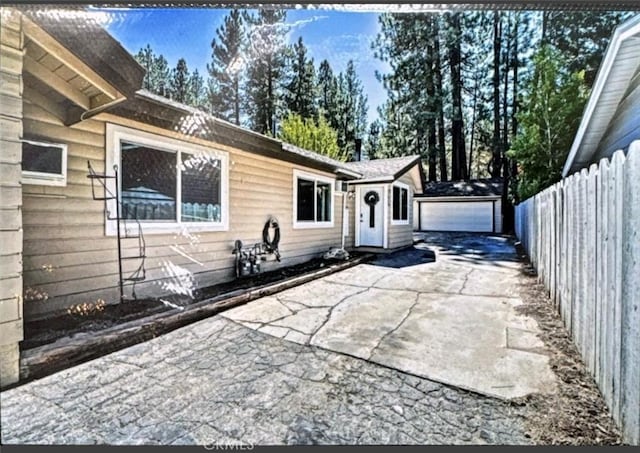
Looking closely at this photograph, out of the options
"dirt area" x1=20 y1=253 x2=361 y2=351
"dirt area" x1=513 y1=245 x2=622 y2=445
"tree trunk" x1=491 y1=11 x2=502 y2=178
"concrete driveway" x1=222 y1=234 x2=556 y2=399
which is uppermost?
"tree trunk" x1=491 y1=11 x2=502 y2=178

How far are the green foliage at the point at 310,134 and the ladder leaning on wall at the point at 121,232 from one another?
1330 mm

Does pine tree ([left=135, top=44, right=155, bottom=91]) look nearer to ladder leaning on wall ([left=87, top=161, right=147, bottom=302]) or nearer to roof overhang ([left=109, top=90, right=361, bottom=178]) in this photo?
roof overhang ([left=109, top=90, right=361, bottom=178])

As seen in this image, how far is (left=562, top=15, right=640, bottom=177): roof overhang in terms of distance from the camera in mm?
1681

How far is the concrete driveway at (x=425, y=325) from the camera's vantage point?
1.65m

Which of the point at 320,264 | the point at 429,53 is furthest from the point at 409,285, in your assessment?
the point at 429,53

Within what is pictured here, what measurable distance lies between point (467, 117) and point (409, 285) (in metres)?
2.23

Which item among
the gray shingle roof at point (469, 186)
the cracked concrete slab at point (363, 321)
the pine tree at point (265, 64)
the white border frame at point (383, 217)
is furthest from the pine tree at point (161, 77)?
the white border frame at point (383, 217)

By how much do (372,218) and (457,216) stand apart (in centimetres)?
745

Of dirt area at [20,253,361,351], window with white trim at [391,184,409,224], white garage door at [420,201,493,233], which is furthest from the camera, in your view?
white garage door at [420,201,493,233]

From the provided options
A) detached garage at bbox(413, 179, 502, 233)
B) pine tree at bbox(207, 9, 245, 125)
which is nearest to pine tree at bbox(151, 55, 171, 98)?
pine tree at bbox(207, 9, 245, 125)

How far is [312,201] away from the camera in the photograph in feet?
17.6

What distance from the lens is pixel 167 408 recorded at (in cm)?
130

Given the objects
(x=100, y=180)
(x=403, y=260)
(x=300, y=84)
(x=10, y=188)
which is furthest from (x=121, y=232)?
(x=403, y=260)

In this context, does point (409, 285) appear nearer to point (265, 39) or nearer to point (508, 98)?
point (508, 98)
